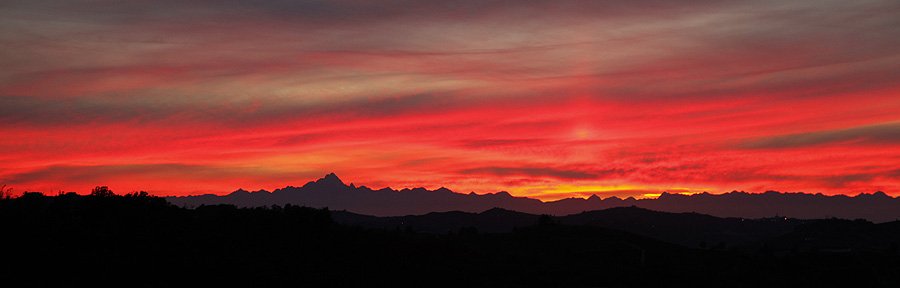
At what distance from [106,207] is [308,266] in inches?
528

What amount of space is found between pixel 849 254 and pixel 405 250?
1776 inches

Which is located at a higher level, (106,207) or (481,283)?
(106,207)

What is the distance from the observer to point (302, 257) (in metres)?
58.4

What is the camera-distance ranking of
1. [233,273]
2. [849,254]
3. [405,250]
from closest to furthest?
1. [233,273]
2. [405,250]
3. [849,254]

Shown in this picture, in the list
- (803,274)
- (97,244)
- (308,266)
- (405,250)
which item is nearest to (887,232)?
(803,274)

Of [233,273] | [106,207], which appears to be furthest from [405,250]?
[106,207]

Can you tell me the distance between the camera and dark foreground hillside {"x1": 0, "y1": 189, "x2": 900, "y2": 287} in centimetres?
5044

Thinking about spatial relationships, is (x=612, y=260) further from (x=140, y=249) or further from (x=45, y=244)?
(x=45, y=244)

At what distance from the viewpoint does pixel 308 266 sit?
187ft

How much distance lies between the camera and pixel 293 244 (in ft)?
200

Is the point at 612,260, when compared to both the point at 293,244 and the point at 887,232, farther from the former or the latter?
the point at 887,232

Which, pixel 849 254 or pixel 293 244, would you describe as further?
pixel 849 254

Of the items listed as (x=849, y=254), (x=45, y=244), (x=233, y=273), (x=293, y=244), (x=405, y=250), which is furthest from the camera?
(x=849, y=254)

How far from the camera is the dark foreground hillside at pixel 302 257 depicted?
50438 mm
